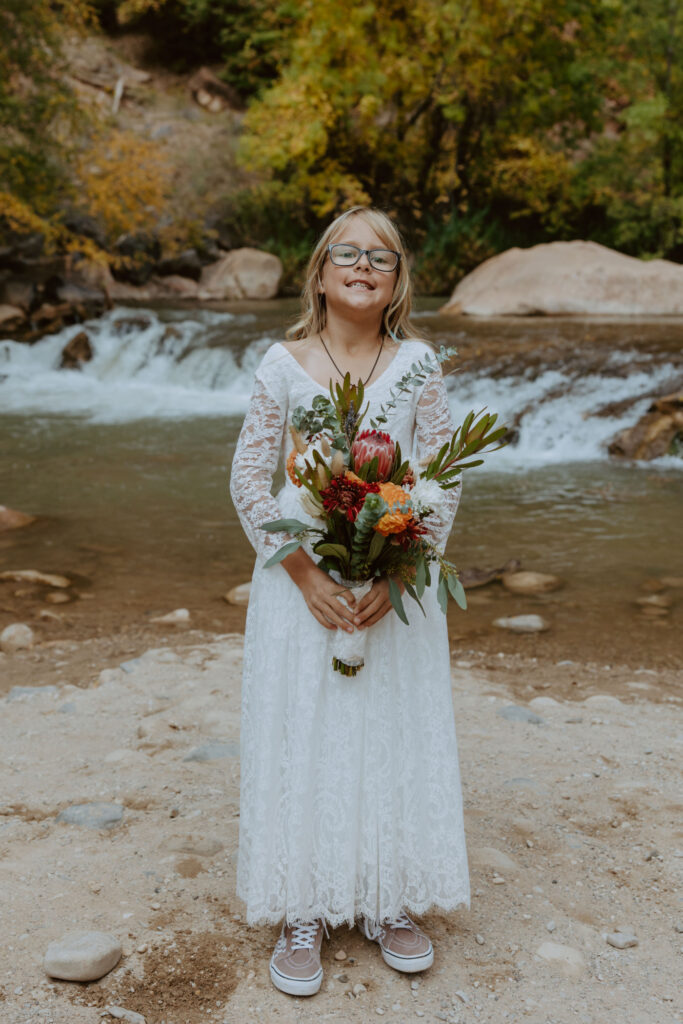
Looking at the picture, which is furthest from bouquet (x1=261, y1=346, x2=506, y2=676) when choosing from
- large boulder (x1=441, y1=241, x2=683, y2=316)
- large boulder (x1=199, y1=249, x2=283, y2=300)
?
large boulder (x1=199, y1=249, x2=283, y2=300)

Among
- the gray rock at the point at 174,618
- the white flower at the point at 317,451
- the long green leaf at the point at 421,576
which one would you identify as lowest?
the gray rock at the point at 174,618

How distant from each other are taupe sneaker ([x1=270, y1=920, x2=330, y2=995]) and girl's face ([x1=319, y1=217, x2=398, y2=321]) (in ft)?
5.24

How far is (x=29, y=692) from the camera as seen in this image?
429 centimetres

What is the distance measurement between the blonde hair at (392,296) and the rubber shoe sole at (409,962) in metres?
1.61

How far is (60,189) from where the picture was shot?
54.3 ft

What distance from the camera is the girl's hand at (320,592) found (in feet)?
7.24

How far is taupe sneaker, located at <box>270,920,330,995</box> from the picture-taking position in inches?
88.0

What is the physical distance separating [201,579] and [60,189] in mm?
12835

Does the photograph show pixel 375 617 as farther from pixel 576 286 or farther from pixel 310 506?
pixel 576 286

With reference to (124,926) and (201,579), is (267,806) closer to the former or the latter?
(124,926)

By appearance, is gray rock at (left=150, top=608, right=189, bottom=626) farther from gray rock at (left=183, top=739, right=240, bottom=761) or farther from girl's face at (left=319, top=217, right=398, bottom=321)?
girl's face at (left=319, top=217, right=398, bottom=321)

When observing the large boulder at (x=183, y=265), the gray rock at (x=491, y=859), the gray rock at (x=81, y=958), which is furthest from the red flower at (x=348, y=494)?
the large boulder at (x=183, y=265)

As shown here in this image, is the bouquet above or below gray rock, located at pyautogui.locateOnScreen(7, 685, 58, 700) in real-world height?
above

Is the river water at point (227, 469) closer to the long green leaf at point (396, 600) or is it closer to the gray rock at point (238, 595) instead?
the gray rock at point (238, 595)
